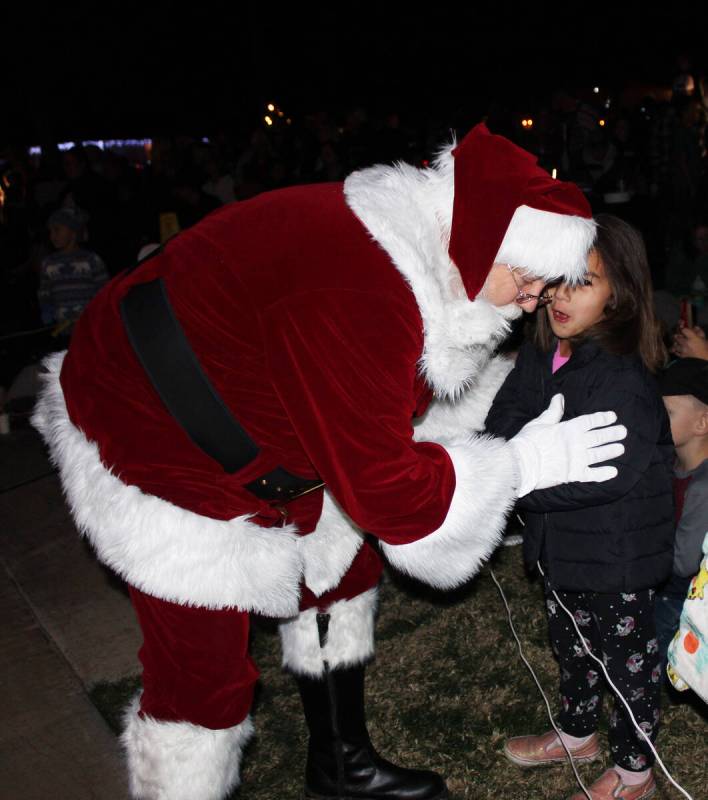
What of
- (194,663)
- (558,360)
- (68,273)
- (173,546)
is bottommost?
(68,273)

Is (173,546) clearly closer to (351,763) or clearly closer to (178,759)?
(178,759)

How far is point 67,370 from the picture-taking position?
7.22ft

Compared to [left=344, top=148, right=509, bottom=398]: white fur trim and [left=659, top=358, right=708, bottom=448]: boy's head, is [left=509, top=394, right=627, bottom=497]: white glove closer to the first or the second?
[left=344, top=148, right=509, bottom=398]: white fur trim

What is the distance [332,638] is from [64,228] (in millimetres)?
4541

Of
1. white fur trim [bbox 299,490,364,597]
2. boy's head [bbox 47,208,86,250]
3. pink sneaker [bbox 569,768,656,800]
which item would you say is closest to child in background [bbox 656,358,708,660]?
pink sneaker [bbox 569,768,656,800]

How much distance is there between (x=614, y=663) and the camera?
8.28 ft

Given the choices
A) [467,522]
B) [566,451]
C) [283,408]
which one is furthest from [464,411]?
[283,408]

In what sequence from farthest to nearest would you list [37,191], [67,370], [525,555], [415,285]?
[37,191]
[525,555]
[67,370]
[415,285]

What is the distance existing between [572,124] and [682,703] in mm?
6889

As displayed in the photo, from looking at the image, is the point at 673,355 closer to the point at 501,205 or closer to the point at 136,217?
the point at 501,205

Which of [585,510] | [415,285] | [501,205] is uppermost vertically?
[501,205]

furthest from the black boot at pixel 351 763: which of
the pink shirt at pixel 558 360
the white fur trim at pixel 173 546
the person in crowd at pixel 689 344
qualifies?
the person in crowd at pixel 689 344

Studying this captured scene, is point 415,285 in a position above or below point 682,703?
above

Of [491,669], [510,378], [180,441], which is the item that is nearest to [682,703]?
[491,669]
